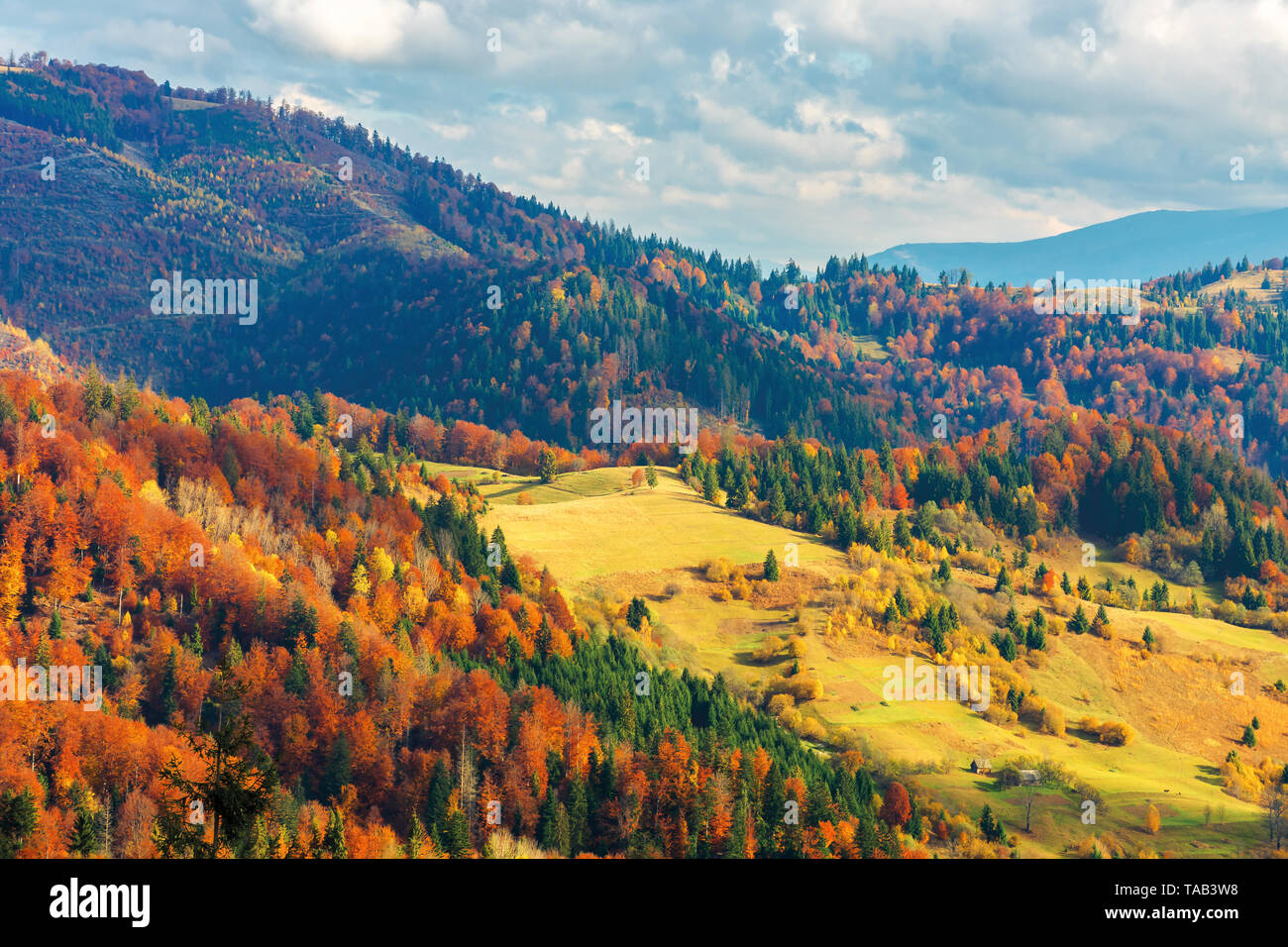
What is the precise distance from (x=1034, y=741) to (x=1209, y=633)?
71.4 meters

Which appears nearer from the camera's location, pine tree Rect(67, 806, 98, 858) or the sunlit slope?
pine tree Rect(67, 806, 98, 858)

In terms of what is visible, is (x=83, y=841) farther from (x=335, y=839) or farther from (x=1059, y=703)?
(x=1059, y=703)

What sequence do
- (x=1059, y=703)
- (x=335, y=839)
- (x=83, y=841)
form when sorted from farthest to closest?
(x=1059, y=703)
(x=335, y=839)
(x=83, y=841)

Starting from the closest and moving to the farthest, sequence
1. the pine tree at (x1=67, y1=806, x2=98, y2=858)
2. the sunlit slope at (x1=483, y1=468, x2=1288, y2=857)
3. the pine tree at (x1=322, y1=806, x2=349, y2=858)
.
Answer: the pine tree at (x1=67, y1=806, x2=98, y2=858) < the pine tree at (x1=322, y1=806, x2=349, y2=858) < the sunlit slope at (x1=483, y1=468, x2=1288, y2=857)

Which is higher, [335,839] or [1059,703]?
[335,839]

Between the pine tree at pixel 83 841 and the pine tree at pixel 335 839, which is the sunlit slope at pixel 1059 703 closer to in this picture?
the pine tree at pixel 335 839

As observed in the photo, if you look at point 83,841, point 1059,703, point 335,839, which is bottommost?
point 1059,703

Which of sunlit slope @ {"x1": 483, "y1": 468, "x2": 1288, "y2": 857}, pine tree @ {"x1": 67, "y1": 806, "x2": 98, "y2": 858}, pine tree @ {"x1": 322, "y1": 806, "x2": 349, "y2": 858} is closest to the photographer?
pine tree @ {"x1": 67, "y1": 806, "x2": 98, "y2": 858}

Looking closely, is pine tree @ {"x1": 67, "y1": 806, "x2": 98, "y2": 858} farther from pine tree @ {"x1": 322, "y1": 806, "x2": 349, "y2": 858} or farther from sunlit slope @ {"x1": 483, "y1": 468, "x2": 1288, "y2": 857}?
sunlit slope @ {"x1": 483, "y1": 468, "x2": 1288, "y2": 857}

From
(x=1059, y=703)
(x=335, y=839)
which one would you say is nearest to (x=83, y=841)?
(x=335, y=839)

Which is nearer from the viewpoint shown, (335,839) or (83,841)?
(83,841)

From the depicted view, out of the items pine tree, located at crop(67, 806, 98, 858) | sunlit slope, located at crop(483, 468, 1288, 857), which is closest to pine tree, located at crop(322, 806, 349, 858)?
pine tree, located at crop(67, 806, 98, 858)

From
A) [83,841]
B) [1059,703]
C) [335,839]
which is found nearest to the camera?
[83,841]
